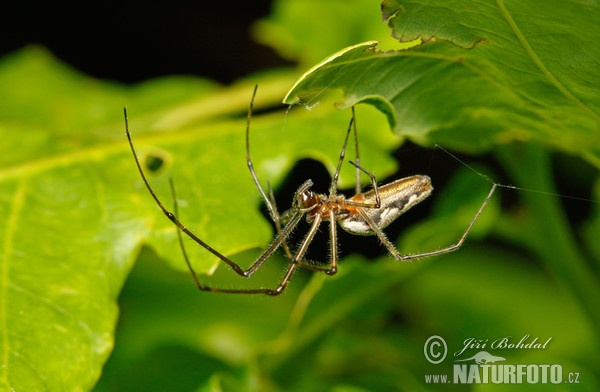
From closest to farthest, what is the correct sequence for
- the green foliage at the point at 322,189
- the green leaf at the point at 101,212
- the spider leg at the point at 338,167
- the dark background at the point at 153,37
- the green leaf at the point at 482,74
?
the green leaf at the point at 482,74 < the green foliage at the point at 322,189 < the green leaf at the point at 101,212 < the spider leg at the point at 338,167 < the dark background at the point at 153,37

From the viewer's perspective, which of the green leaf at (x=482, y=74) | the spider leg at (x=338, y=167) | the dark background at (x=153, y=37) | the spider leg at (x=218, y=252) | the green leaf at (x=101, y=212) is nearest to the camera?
the green leaf at (x=482, y=74)

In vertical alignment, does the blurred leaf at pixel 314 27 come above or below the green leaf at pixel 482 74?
below

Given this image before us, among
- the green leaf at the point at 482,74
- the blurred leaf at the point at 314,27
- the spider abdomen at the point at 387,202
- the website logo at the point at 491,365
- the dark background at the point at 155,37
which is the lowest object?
the website logo at the point at 491,365

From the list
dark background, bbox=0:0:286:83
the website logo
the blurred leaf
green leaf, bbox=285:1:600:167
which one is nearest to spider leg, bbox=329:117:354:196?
green leaf, bbox=285:1:600:167

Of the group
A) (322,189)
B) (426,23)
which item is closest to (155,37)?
(322,189)

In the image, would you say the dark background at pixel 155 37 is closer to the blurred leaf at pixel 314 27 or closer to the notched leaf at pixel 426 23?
the blurred leaf at pixel 314 27

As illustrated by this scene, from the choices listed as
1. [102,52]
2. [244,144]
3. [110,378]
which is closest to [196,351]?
[110,378]

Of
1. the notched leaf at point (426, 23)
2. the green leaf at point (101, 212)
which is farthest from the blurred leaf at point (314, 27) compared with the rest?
the notched leaf at point (426, 23)

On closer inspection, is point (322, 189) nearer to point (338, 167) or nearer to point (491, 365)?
point (338, 167)

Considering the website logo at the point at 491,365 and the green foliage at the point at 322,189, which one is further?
the website logo at the point at 491,365

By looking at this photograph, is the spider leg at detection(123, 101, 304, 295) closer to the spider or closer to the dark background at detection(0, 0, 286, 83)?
the spider
